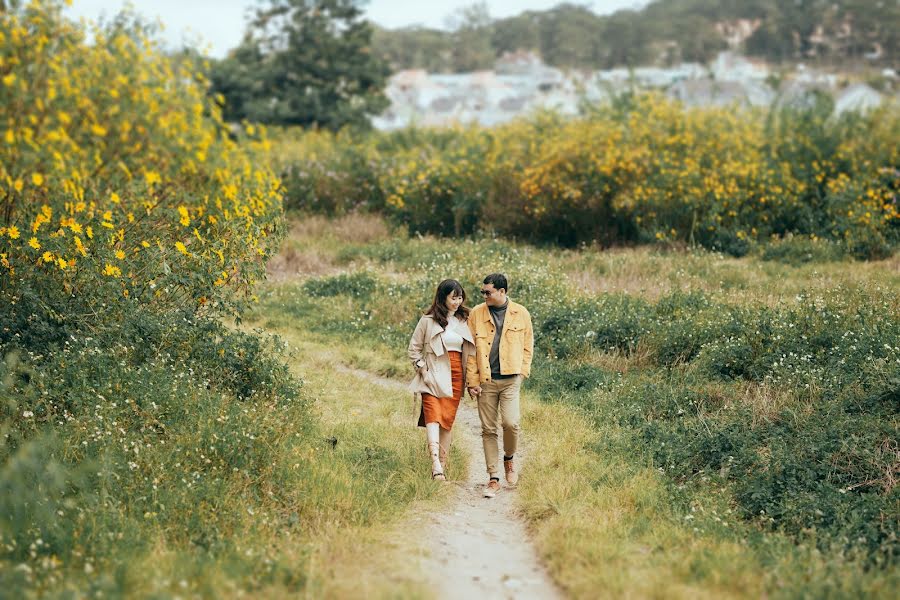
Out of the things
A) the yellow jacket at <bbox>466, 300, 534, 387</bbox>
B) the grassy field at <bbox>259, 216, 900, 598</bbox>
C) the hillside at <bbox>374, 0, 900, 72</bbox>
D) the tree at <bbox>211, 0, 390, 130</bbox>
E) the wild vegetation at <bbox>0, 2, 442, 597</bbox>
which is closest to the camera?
the wild vegetation at <bbox>0, 2, 442, 597</bbox>

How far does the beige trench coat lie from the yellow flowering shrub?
194 centimetres

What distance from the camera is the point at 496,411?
7457 mm

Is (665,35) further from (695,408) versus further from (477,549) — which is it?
(477,549)

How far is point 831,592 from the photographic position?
5023 millimetres

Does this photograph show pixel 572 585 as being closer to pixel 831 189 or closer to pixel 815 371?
pixel 815 371

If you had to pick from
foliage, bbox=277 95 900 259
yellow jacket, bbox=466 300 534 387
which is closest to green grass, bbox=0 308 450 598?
yellow jacket, bbox=466 300 534 387

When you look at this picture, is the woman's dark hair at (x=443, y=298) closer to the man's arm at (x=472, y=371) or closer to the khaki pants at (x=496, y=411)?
the man's arm at (x=472, y=371)

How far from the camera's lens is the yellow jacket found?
286 inches

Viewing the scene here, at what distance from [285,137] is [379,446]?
26.2m

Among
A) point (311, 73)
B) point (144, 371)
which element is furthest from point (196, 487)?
point (311, 73)

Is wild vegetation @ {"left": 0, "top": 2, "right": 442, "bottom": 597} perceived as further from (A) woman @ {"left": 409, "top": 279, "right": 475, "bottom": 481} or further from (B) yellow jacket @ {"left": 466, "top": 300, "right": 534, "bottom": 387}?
(B) yellow jacket @ {"left": 466, "top": 300, "right": 534, "bottom": 387}

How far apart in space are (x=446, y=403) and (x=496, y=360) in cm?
64

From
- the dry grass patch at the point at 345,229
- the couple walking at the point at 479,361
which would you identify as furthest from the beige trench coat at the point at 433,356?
the dry grass patch at the point at 345,229

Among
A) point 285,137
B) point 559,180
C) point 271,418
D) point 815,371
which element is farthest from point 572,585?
point 285,137
